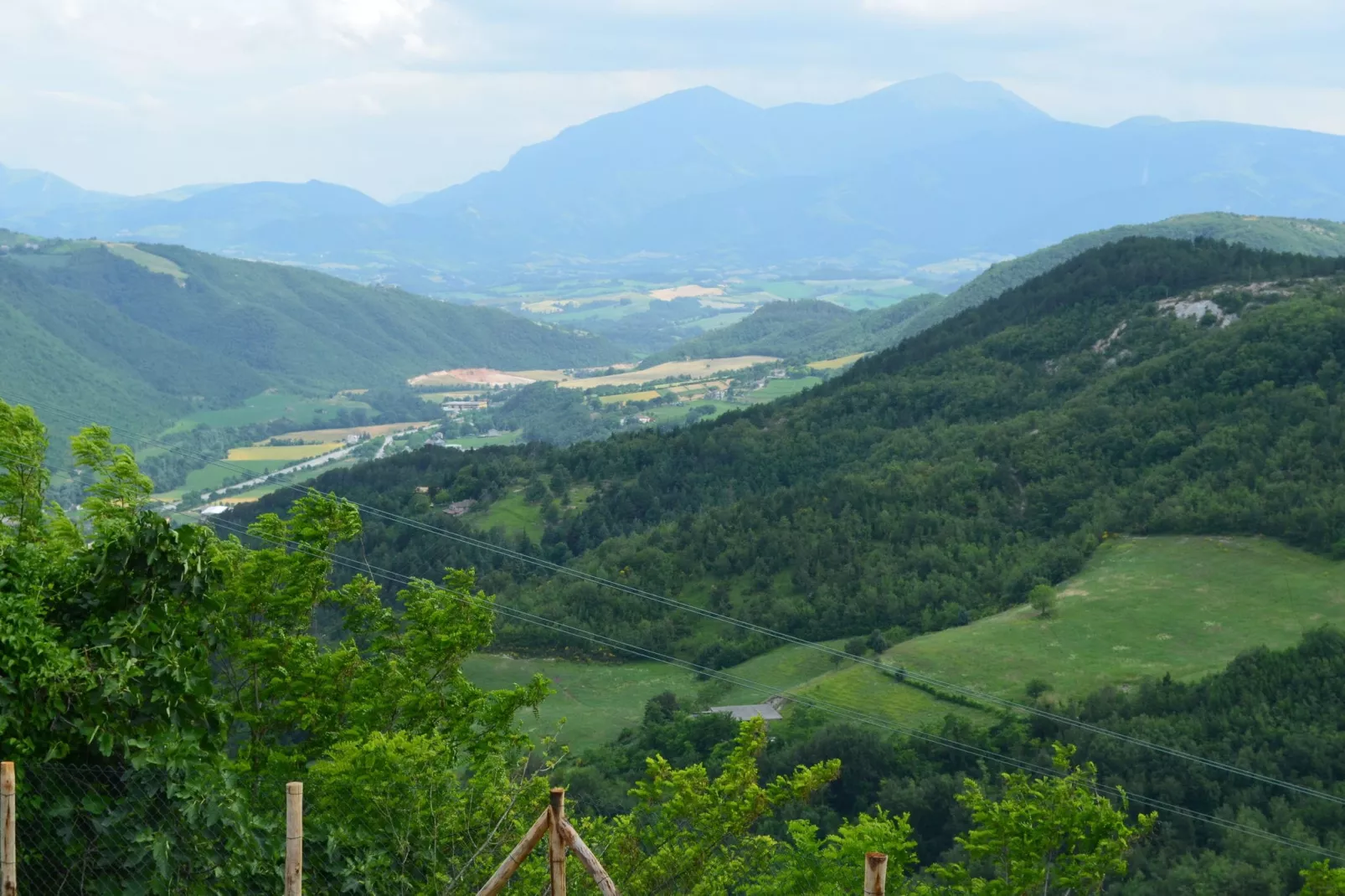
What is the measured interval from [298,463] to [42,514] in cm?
14954

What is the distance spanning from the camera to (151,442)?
18412 centimetres

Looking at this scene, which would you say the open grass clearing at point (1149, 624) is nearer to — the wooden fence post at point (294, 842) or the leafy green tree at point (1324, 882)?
the leafy green tree at point (1324, 882)

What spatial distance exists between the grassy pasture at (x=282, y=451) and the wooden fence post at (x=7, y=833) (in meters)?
165

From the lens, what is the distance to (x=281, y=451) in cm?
18050

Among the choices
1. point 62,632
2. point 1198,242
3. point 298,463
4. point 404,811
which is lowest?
point 298,463

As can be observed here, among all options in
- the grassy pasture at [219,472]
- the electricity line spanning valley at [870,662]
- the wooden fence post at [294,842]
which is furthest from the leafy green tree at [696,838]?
the grassy pasture at [219,472]

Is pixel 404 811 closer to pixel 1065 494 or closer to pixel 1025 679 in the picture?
pixel 1025 679

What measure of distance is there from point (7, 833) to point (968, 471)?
76873 millimetres

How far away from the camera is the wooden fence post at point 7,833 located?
11336 millimetres

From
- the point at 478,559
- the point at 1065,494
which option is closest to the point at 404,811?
the point at 1065,494

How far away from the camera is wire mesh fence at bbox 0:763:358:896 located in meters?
13.4

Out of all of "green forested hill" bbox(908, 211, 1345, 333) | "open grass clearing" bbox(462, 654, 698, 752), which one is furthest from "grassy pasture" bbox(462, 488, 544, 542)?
"green forested hill" bbox(908, 211, 1345, 333)

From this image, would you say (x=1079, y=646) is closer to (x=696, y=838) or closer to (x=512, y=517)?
(x=696, y=838)

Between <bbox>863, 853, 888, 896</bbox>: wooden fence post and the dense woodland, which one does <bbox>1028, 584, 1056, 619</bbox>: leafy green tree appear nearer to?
the dense woodland
